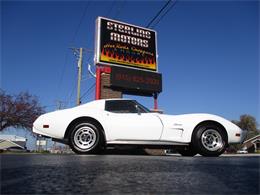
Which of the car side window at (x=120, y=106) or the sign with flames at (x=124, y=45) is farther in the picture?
the sign with flames at (x=124, y=45)

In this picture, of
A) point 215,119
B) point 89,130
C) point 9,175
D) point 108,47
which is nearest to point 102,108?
point 89,130

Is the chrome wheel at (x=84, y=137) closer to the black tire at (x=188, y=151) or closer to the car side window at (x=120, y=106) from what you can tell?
the car side window at (x=120, y=106)

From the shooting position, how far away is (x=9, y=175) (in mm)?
2570

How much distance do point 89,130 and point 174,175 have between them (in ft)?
14.0

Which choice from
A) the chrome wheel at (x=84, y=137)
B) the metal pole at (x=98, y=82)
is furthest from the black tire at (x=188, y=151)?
the metal pole at (x=98, y=82)

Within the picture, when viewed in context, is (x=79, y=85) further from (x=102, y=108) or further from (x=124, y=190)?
(x=124, y=190)

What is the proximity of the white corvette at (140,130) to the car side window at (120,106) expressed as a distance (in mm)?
123

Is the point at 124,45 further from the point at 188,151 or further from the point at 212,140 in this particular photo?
the point at 212,140

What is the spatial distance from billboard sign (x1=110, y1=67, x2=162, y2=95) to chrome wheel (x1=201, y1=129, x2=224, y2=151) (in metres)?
13.2

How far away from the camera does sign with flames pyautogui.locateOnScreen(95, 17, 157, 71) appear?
2028cm

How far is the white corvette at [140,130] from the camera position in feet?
21.9

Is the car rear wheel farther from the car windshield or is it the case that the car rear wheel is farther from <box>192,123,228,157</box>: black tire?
the car windshield

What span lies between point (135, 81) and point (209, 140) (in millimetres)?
13877

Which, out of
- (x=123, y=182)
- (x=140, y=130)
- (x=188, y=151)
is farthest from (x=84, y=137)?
(x=123, y=182)
